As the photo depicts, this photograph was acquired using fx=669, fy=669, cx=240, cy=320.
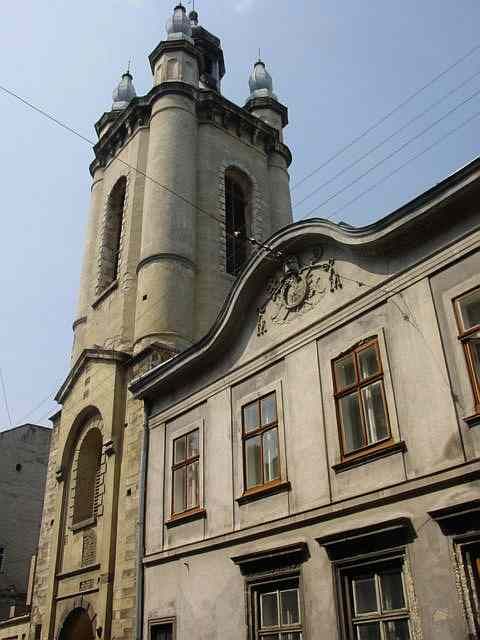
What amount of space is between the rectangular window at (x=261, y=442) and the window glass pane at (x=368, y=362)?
6.69ft

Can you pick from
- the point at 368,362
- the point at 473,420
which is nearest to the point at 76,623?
the point at 368,362

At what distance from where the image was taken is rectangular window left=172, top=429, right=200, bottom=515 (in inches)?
519

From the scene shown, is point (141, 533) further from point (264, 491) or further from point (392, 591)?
point (392, 591)

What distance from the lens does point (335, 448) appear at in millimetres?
10188

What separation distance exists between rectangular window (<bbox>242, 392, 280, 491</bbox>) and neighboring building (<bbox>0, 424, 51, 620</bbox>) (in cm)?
2026

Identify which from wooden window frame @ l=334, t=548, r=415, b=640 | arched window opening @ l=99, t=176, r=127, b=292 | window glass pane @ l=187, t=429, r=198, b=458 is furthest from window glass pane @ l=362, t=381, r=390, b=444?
arched window opening @ l=99, t=176, r=127, b=292

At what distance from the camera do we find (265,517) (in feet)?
36.2

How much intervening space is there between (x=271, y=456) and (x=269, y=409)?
0.86 meters

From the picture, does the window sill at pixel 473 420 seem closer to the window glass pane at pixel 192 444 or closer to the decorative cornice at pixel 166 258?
the window glass pane at pixel 192 444

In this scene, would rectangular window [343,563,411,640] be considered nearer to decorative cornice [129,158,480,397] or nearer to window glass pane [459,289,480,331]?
window glass pane [459,289,480,331]

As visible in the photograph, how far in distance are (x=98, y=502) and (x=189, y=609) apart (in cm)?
531

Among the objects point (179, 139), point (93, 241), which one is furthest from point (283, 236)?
point (93, 241)

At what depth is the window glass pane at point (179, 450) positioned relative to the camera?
13.8m

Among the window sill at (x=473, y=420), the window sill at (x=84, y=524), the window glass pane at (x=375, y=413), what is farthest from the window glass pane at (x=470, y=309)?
the window sill at (x=84, y=524)
